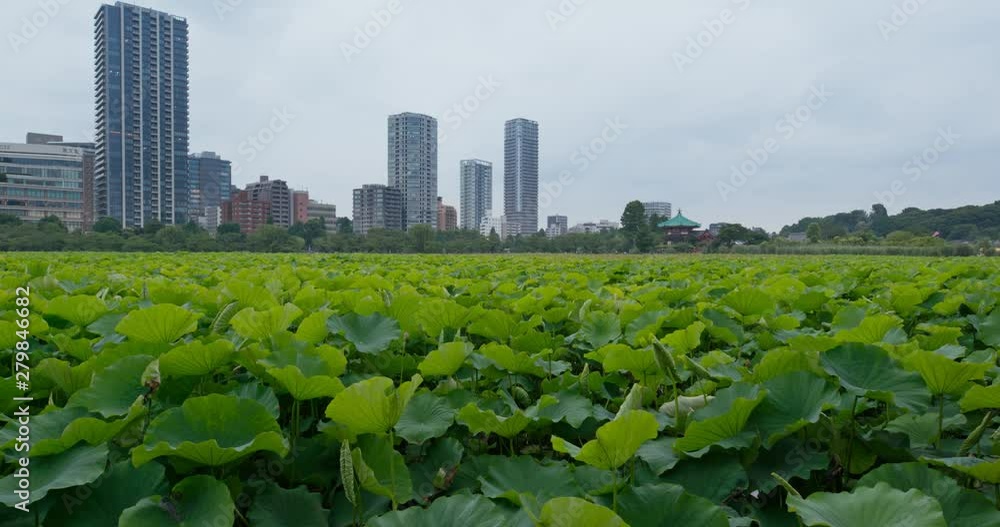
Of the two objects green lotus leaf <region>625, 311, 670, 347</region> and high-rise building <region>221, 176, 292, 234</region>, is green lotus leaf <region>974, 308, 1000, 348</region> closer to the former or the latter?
green lotus leaf <region>625, 311, 670, 347</region>

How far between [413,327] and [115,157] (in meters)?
38.7

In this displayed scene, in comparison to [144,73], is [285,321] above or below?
below

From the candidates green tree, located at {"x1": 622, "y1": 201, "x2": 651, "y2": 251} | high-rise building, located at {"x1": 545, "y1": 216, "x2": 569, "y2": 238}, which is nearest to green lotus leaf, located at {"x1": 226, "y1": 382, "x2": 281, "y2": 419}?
green tree, located at {"x1": 622, "y1": 201, "x2": 651, "y2": 251}

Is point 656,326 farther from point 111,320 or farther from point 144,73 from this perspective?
point 144,73

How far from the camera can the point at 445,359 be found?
1.18m


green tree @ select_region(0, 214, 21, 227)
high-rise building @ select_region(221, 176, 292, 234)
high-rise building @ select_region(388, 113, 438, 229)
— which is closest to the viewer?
high-rise building @ select_region(388, 113, 438, 229)

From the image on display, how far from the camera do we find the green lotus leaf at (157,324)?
3.68 feet

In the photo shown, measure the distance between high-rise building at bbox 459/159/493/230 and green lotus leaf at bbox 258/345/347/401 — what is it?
142 ft

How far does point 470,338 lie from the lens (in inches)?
68.9

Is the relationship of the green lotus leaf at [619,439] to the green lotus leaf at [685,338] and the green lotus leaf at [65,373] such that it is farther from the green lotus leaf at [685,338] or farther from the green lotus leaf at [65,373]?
the green lotus leaf at [65,373]

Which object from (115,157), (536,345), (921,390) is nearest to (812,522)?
(921,390)

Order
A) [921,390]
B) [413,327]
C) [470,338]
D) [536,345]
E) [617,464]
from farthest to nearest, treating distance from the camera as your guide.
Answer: [470,338]
[413,327]
[536,345]
[921,390]
[617,464]

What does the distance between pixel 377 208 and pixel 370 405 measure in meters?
60.0

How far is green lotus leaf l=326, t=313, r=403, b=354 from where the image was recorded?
4.30ft
